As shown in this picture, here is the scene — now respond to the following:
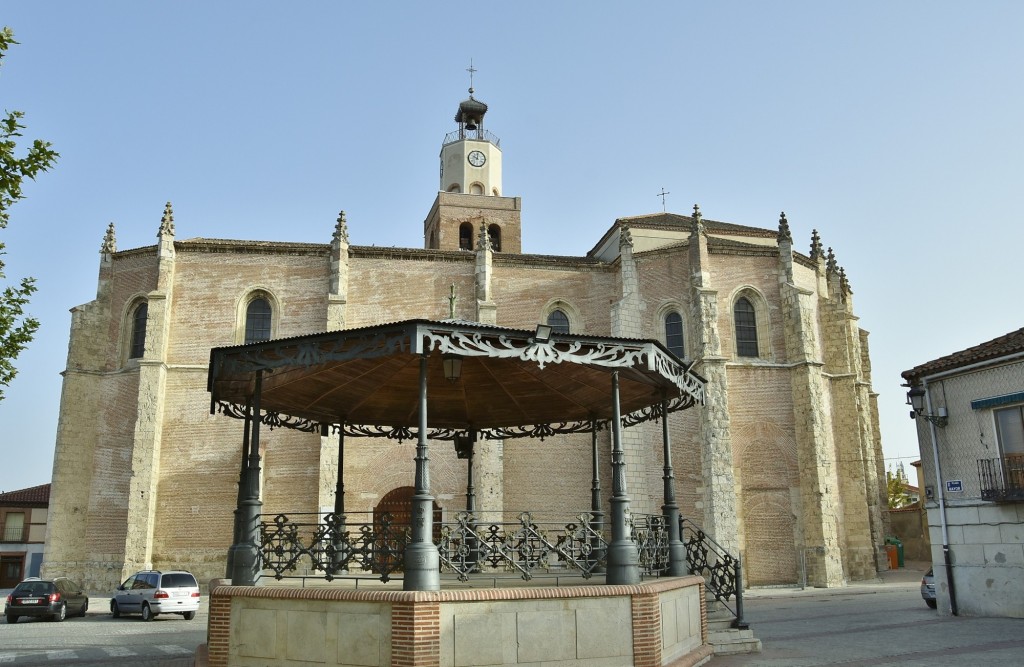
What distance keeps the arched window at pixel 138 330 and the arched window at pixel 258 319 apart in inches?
142

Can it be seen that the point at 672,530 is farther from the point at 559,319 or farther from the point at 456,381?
the point at 559,319

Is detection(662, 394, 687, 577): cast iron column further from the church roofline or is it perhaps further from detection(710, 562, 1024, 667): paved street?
the church roofline

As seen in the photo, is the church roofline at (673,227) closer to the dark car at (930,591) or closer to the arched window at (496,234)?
the arched window at (496,234)

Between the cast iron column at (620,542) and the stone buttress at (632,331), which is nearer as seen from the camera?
the cast iron column at (620,542)

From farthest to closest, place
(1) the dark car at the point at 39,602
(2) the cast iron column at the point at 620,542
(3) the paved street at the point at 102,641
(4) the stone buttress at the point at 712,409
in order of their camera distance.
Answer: (4) the stone buttress at the point at 712,409 < (1) the dark car at the point at 39,602 < (3) the paved street at the point at 102,641 < (2) the cast iron column at the point at 620,542

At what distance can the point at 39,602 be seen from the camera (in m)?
20.8

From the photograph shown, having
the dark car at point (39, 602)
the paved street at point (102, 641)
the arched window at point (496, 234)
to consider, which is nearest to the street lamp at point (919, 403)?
the paved street at point (102, 641)

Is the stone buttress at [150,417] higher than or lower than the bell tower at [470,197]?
lower

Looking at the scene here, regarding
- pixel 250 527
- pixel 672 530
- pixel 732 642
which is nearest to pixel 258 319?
pixel 250 527

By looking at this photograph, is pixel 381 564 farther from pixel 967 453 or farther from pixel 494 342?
pixel 967 453

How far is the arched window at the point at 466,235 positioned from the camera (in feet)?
142

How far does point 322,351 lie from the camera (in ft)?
34.7

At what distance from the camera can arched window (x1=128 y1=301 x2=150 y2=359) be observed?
2917 cm

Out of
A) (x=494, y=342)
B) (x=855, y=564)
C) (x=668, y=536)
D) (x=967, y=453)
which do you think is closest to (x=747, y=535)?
(x=855, y=564)
